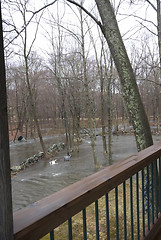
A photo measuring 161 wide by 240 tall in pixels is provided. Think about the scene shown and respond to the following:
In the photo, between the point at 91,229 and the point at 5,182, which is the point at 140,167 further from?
the point at 91,229

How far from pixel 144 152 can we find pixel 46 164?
9.91 meters

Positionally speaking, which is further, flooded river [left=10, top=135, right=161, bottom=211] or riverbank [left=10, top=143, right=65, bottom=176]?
riverbank [left=10, top=143, right=65, bottom=176]

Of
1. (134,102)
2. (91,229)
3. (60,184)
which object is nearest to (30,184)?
(60,184)

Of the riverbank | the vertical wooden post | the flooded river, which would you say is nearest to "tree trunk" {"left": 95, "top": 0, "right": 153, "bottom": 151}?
the vertical wooden post

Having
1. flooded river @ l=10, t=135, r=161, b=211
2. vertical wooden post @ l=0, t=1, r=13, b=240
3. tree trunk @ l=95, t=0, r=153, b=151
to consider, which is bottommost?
flooded river @ l=10, t=135, r=161, b=211

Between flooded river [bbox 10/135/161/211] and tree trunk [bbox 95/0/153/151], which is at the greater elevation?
tree trunk [bbox 95/0/153/151]

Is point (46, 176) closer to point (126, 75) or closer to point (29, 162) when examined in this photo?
point (29, 162)

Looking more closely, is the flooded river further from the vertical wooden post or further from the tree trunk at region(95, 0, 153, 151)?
the vertical wooden post

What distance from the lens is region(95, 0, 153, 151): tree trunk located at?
11.0ft

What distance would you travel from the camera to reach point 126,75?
3.33 metres

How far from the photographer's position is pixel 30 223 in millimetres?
680

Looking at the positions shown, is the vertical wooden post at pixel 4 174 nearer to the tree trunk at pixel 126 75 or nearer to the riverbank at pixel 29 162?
the tree trunk at pixel 126 75

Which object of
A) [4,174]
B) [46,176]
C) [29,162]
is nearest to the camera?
[4,174]

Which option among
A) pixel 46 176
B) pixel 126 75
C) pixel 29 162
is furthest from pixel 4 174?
pixel 29 162
